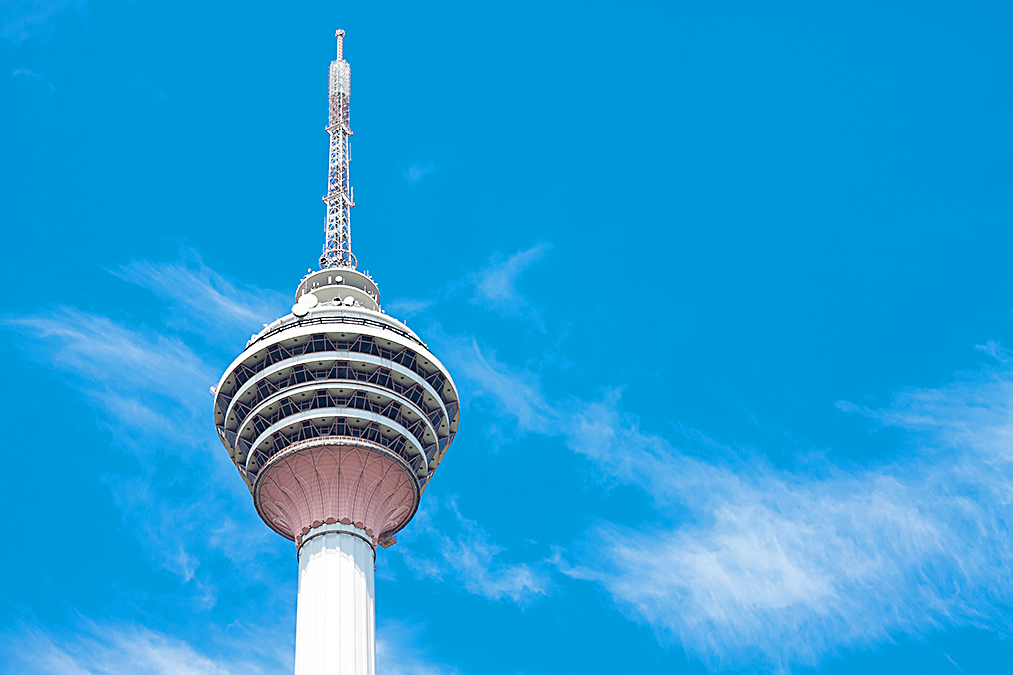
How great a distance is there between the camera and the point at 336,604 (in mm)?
77438

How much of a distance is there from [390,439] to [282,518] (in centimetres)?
1013

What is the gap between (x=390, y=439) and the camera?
281 ft

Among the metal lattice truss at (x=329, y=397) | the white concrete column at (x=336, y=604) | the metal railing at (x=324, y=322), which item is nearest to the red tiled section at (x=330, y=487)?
the white concrete column at (x=336, y=604)

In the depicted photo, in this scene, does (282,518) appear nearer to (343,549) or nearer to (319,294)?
(343,549)

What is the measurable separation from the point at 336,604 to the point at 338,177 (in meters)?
48.2

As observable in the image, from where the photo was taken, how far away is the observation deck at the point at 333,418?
83125 millimetres

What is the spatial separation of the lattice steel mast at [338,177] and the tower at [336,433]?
1384 centimetres

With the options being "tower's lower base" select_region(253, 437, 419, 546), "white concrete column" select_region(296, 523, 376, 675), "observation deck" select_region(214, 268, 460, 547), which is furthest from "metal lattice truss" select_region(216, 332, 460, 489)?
"white concrete column" select_region(296, 523, 376, 675)

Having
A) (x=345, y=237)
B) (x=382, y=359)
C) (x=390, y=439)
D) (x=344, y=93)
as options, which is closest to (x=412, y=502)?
(x=390, y=439)

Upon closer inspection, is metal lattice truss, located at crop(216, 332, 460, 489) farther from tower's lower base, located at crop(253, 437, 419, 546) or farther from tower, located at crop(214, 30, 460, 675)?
tower's lower base, located at crop(253, 437, 419, 546)

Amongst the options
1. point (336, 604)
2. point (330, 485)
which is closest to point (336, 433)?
point (330, 485)

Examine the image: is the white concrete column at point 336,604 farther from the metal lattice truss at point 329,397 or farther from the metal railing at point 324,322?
the metal railing at point 324,322

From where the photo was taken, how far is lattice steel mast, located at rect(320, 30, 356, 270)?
104 metres

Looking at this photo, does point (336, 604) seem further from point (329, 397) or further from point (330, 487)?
point (329, 397)
